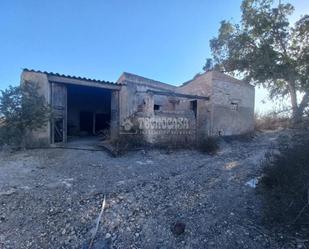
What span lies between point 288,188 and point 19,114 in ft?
30.6

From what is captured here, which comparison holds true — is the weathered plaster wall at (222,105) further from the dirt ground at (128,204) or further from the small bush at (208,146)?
the dirt ground at (128,204)

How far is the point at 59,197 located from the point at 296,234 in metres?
4.62

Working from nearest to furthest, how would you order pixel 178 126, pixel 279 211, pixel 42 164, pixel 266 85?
pixel 279 211, pixel 42 164, pixel 178 126, pixel 266 85

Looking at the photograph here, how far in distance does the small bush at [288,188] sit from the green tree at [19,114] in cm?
841

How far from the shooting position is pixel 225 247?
11.5 ft

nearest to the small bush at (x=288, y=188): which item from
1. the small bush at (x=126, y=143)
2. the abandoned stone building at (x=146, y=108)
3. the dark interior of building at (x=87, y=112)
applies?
the small bush at (x=126, y=143)

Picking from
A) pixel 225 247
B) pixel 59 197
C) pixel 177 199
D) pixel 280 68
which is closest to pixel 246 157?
pixel 177 199

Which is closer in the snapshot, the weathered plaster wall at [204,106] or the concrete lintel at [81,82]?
the concrete lintel at [81,82]

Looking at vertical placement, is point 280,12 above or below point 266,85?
above

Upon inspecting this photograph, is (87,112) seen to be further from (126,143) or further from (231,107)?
(231,107)

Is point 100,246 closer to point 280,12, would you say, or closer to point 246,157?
point 246,157

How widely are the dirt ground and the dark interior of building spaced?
7.35 metres

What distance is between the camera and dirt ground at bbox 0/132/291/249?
369 centimetres

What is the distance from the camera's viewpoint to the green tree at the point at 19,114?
8828 mm
